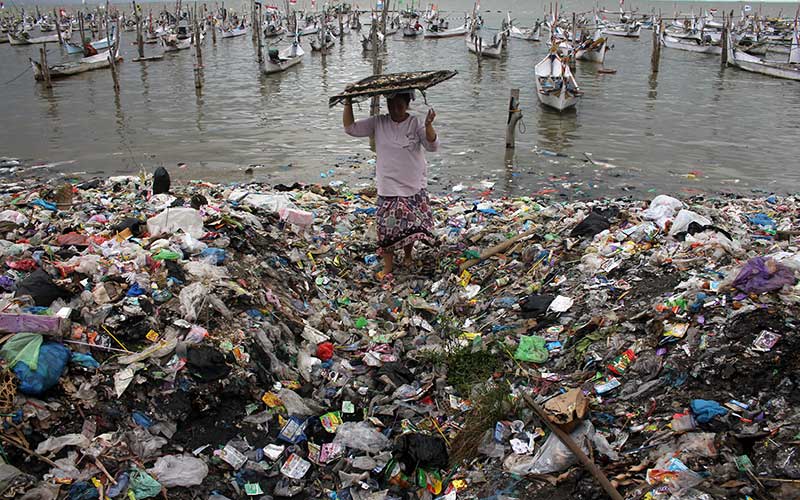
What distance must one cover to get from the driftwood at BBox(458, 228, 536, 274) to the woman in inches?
18.4

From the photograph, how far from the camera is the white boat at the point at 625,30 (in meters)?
37.3

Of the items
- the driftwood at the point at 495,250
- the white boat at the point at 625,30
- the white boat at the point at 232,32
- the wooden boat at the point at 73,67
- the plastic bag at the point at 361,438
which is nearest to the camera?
the plastic bag at the point at 361,438

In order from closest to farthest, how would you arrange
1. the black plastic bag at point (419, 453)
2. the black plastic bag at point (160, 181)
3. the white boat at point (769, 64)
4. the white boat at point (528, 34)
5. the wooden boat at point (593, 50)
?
the black plastic bag at point (419, 453), the black plastic bag at point (160, 181), the white boat at point (769, 64), the wooden boat at point (593, 50), the white boat at point (528, 34)

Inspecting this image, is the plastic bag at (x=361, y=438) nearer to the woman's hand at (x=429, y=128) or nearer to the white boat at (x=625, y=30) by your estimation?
the woman's hand at (x=429, y=128)

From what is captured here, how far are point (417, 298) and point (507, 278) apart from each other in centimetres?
84

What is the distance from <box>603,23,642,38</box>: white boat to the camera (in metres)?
37.3

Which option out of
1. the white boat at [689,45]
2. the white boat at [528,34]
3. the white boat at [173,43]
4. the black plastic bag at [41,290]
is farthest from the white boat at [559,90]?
the white boat at [173,43]

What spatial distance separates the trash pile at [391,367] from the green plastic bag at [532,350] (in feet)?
0.05

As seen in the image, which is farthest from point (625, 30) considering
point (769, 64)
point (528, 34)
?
point (769, 64)

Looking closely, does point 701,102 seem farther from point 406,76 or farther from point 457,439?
point 457,439

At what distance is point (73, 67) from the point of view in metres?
23.2

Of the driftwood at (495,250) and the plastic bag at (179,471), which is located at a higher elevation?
the driftwood at (495,250)

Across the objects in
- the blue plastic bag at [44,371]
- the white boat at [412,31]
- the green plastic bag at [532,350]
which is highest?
the white boat at [412,31]

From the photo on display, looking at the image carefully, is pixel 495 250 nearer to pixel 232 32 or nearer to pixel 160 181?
pixel 160 181
